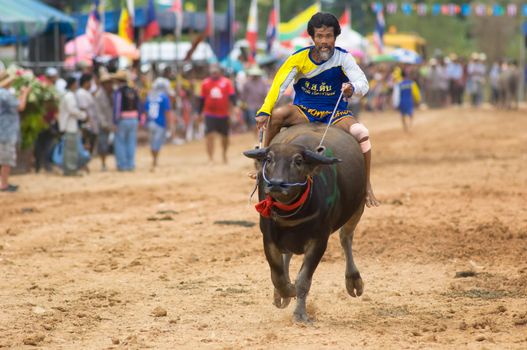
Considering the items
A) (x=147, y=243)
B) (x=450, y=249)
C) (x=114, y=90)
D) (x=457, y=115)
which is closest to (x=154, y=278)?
(x=147, y=243)

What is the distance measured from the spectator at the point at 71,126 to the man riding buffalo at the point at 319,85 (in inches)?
434

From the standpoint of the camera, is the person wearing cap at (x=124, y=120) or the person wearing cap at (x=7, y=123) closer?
the person wearing cap at (x=7, y=123)

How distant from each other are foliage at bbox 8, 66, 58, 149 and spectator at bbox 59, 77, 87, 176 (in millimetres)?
336

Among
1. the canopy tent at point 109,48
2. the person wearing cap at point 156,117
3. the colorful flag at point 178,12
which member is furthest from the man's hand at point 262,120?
the colorful flag at point 178,12

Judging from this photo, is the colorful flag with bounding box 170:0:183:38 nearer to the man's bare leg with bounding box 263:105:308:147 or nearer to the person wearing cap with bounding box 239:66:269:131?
the person wearing cap with bounding box 239:66:269:131

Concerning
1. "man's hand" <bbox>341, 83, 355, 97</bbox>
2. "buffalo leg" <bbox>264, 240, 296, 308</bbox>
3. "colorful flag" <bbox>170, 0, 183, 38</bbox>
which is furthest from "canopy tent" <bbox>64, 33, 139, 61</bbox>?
"buffalo leg" <bbox>264, 240, 296, 308</bbox>

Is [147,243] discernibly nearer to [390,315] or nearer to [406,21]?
[390,315]

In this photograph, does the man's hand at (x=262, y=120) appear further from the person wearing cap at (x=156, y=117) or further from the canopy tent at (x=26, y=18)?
the canopy tent at (x=26, y=18)

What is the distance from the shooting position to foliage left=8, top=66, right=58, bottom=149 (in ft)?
62.9

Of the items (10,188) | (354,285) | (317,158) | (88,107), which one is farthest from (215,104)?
(317,158)

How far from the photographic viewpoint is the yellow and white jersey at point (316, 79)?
872 centimetres


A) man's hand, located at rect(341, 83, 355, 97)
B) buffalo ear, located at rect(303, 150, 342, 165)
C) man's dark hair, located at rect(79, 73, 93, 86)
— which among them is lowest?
man's dark hair, located at rect(79, 73, 93, 86)

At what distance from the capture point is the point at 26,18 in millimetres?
21828

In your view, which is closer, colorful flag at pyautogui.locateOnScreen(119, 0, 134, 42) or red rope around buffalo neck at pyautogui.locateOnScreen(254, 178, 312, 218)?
red rope around buffalo neck at pyautogui.locateOnScreen(254, 178, 312, 218)
